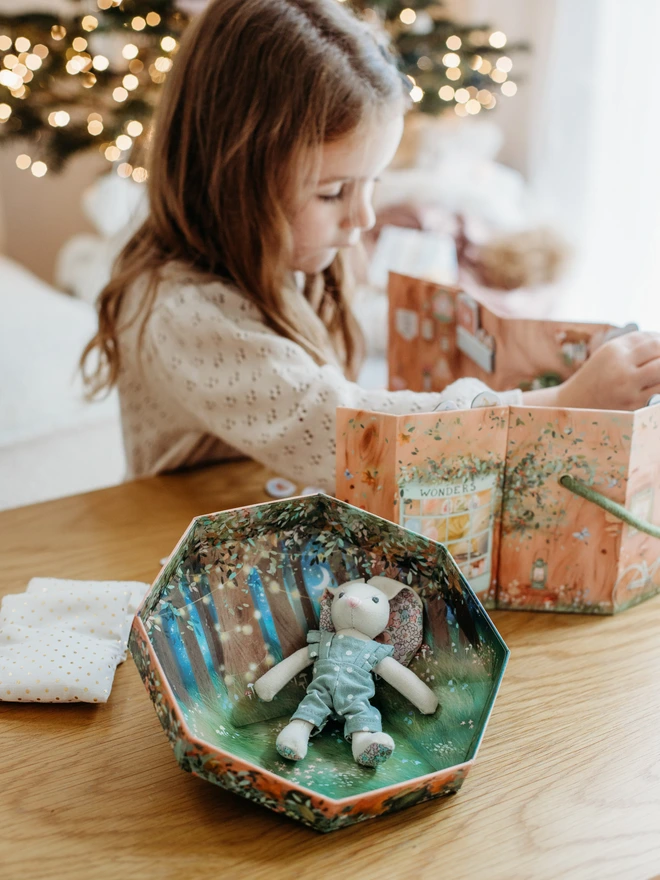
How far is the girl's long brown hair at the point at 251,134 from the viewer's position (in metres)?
0.81

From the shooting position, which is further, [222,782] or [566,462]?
[566,462]

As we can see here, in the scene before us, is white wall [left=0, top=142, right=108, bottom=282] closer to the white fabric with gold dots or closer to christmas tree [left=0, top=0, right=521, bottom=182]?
christmas tree [left=0, top=0, right=521, bottom=182]

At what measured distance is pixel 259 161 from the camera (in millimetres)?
839

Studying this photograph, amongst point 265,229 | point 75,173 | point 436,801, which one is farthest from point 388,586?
point 75,173

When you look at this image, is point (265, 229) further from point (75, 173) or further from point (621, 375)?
point (75, 173)

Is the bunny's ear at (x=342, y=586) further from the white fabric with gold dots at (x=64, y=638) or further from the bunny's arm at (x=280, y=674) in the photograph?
the white fabric with gold dots at (x=64, y=638)

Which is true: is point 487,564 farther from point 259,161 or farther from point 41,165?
point 41,165

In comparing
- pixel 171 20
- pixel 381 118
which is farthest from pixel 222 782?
pixel 171 20

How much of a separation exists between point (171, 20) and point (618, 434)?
179 cm

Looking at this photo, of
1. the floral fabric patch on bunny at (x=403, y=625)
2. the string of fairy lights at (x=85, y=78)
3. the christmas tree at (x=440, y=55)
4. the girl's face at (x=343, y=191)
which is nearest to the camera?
the floral fabric patch on bunny at (x=403, y=625)

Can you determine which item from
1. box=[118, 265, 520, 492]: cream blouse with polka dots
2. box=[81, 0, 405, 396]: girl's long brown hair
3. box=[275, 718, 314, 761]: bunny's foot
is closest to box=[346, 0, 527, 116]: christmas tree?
box=[81, 0, 405, 396]: girl's long brown hair

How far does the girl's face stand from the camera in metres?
0.83

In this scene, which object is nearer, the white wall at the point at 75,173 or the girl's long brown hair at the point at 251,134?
the girl's long brown hair at the point at 251,134

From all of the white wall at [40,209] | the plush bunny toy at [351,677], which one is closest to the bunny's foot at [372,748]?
the plush bunny toy at [351,677]
